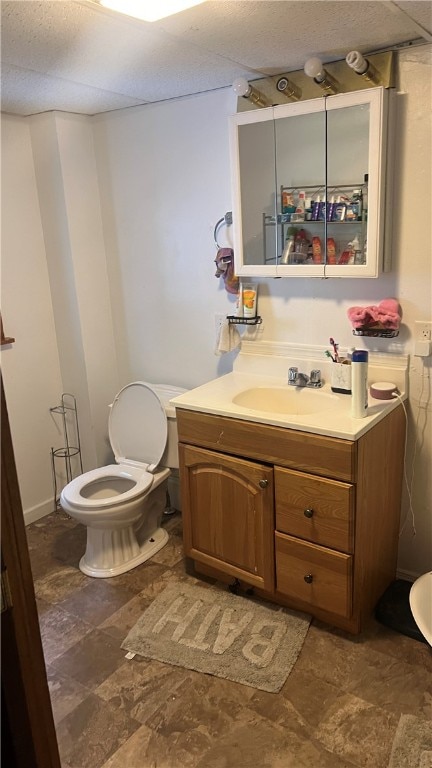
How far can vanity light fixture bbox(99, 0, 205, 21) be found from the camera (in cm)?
146

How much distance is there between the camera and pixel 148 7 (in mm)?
1489

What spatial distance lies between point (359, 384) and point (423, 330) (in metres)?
0.37

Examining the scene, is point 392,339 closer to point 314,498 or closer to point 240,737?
point 314,498

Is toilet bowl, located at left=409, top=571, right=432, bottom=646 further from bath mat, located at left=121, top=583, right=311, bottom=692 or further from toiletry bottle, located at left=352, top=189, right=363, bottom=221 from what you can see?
toiletry bottle, located at left=352, top=189, right=363, bottom=221

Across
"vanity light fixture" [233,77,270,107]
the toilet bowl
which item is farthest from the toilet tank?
"vanity light fixture" [233,77,270,107]

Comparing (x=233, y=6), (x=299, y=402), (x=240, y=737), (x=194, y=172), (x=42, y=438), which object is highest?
(x=233, y=6)

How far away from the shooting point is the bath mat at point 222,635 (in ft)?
6.55

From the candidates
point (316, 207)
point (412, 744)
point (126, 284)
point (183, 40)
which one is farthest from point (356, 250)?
point (412, 744)

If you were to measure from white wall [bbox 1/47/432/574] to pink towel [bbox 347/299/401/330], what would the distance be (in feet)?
0.18

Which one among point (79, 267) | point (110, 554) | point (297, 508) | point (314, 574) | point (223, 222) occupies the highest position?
point (223, 222)

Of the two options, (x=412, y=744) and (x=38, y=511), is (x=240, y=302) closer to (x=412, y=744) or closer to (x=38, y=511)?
(x=38, y=511)

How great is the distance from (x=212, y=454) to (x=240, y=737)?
95cm

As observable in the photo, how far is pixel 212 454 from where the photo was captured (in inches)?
88.1

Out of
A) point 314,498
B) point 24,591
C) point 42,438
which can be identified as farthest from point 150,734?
point 42,438
